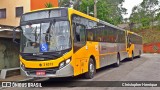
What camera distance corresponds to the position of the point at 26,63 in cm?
1123

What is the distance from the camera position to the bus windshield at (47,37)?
1081 cm

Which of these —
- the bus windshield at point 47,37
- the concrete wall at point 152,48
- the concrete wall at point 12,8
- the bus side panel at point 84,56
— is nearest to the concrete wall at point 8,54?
the bus windshield at point 47,37

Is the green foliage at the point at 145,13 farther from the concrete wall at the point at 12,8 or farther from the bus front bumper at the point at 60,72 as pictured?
the bus front bumper at the point at 60,72

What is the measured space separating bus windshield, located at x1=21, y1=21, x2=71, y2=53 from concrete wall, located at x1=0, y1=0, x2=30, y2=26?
21867 millimetres

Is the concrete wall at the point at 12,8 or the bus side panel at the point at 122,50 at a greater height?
the concrete wall at the point at 12,8

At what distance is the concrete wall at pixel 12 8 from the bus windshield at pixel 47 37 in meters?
→ 21.9

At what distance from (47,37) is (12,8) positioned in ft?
79.5

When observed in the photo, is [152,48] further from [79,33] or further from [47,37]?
[47,37]

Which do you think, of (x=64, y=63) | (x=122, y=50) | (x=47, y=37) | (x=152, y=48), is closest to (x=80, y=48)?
(x=64, y=63)

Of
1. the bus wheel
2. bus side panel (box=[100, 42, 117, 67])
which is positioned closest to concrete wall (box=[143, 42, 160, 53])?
bus side panel (box=[100, 42, 117, 67])

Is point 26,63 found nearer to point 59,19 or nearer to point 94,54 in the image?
point 59,19

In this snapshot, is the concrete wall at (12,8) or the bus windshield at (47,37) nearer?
the bus windshield at (47,37)

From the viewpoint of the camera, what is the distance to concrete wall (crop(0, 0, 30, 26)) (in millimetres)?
32625

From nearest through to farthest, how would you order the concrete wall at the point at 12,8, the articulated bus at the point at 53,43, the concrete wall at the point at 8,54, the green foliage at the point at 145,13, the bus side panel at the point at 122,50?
1. the articulated bus at the point at 53,43
2. the concrete wall at the point at 8,54
3. the bus side panel at the point at 122,50
4. the concrete wall at the point at 12,8
5. the green foliage at the point at 145,13
